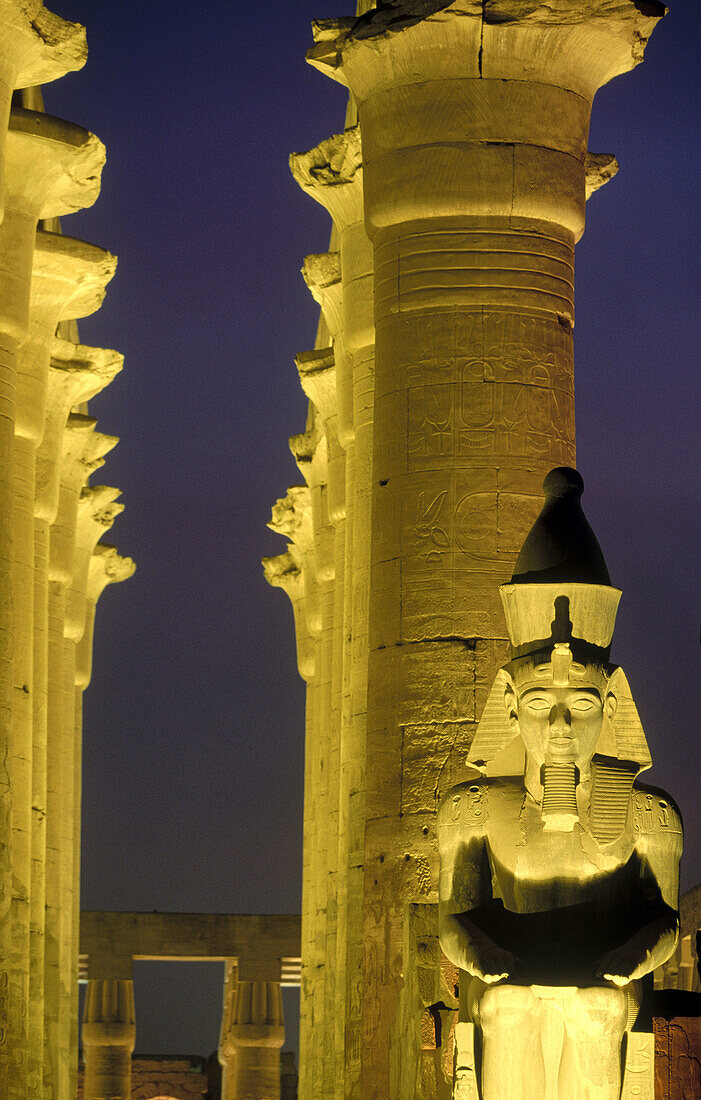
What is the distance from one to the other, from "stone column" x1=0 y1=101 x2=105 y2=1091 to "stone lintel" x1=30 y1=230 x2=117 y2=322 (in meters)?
1.35

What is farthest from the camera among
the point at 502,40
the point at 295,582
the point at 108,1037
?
the point at 108,1037

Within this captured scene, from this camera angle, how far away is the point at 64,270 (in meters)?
19.1

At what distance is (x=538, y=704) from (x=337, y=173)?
338 inches

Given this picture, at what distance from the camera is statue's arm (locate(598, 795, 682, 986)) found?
8.70 m

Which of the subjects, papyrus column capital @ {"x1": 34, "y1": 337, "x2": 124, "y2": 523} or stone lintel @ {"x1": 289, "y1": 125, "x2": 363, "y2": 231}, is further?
papyrus column capital @ {"x1": 34, "y1": 337, "x2": 124, "y2": 523}

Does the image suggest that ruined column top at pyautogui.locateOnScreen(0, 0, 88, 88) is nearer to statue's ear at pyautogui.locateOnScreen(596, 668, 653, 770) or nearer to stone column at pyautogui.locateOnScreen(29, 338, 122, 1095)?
stone column at pyautogui.locateOnScreen(29, 338, 122, 1095)

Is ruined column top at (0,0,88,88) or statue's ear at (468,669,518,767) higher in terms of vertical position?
ruined column top at (0,0,88,88)

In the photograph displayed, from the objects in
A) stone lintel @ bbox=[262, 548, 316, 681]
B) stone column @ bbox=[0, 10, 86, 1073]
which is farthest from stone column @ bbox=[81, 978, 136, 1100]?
stone column @ bbox=[0, 10, 86, 1073]

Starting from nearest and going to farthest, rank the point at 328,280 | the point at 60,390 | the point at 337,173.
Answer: the point at 337,173, the point at 328,280, the point at 60,390

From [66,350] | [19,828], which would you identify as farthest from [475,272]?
[66,350]

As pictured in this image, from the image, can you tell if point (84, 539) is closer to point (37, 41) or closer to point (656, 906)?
point (37, 41)

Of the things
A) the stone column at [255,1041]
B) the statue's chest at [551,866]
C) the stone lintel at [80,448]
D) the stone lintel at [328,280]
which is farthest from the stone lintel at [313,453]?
the statue's chest at [551,866]

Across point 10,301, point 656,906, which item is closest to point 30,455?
point 10,301

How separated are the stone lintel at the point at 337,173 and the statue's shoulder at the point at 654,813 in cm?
847
